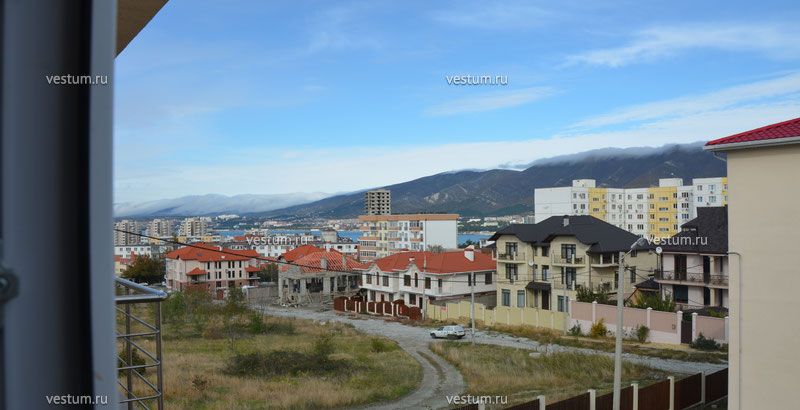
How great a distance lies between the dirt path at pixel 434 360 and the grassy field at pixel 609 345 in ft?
0.95

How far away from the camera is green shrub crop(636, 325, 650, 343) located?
1323cm

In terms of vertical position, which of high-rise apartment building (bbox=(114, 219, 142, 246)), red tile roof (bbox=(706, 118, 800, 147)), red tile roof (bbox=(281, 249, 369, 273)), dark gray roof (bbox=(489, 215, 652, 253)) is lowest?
red tile roof (bbox=(281, 249, 369, 273))

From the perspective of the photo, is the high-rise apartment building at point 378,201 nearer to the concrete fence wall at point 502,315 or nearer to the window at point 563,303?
the concrete fence wall at point 502,315

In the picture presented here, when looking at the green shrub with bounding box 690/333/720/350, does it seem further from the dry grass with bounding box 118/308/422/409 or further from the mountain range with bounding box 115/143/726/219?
the mountain range with bounding box 115/143/726/219

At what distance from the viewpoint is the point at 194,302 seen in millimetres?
16219

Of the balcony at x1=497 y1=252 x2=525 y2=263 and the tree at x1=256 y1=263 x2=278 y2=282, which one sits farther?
the tree at x1=256 y1=263 x2=278 y2=282

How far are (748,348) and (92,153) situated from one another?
5.55 meters

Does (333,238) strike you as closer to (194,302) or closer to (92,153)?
(194,302)

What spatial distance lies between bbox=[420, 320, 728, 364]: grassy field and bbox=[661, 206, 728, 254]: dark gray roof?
293 cm

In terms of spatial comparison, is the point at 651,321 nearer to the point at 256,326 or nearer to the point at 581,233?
the point at 581,233

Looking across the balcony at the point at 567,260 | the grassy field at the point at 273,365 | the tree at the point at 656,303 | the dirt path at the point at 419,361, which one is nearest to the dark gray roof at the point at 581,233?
the balcony at the point at 567,260

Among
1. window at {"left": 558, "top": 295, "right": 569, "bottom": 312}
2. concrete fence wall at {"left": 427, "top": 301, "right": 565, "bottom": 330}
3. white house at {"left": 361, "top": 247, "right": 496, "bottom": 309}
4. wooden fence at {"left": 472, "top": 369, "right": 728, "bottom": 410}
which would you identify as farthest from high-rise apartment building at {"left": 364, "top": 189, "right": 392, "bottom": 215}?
wooden fence at {"left": 472, "top": 369, "right": 728, "bottom": 410}

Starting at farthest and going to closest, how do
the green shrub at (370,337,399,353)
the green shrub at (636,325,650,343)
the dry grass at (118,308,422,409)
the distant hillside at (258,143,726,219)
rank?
the distant hillside at (258,143,726,219), the green shrub at (636,325,650,343), the green shrub at (370,337,399,353), the dry grass at (118,308,422,409)

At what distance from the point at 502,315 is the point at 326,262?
433 inches
